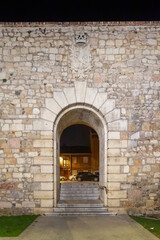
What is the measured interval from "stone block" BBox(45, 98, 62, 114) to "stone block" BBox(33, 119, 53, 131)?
438mm

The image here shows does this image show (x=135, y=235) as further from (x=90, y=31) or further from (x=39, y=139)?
(x=90, y=31)

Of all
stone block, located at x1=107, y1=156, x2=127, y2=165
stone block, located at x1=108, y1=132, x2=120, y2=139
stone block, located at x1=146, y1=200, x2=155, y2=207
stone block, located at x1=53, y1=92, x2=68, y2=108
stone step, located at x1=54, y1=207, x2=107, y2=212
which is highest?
stone block, located at x1=53, y1=92, x2=68, y2=108

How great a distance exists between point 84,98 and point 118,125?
1.47m

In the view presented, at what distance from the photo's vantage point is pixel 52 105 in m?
8.21

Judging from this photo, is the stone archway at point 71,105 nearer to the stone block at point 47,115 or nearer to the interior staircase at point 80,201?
the stone block at point 47,115

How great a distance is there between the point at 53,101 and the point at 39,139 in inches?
53.8

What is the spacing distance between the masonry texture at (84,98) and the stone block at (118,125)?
34 millimetres

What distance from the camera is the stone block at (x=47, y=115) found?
8172mm

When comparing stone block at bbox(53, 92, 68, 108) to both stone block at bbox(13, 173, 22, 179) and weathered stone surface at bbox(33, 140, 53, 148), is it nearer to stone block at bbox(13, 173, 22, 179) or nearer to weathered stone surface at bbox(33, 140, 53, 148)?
weathered stone surface at bbox(33, 140, 53, 148)

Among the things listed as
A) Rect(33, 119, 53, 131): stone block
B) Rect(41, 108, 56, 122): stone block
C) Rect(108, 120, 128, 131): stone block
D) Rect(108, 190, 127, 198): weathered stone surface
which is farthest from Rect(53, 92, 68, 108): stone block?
Rect(108, 190, 127, 198): weathered stone surface

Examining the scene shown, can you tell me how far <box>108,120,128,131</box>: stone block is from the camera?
8188 millimetres

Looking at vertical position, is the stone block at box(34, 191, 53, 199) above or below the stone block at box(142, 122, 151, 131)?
below

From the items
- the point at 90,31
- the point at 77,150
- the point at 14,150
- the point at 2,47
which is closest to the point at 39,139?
the point at 14,150

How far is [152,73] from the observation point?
8.32 m
